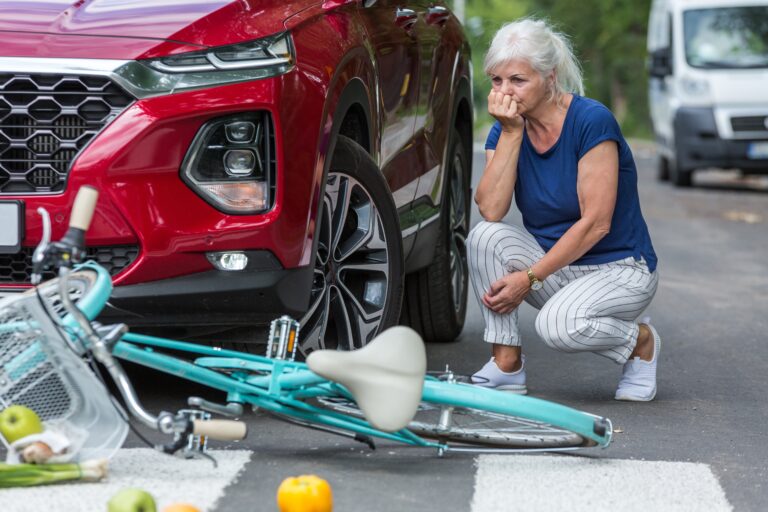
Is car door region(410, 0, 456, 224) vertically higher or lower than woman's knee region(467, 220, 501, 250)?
higher

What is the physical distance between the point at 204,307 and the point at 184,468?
2.02 ft

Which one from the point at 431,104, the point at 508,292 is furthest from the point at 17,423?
the point at 431,104

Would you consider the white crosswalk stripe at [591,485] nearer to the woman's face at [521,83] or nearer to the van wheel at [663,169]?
the woman's face at [521,83]

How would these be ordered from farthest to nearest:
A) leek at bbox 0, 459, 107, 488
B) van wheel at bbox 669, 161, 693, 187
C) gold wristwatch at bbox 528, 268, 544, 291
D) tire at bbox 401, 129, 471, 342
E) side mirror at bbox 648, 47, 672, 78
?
1. van wheel at bbox 669, 161, 693, 187
2. side mirror at bbox 648, 47, 672, 78
3. tire at bbox 401, 129, 471, 342
4. gold wristwatch at bbox 528, 268, 544, 291
5. leek at bbox 0, 459, 107, 488

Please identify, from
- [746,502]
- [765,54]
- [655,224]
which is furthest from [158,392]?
[765,54]

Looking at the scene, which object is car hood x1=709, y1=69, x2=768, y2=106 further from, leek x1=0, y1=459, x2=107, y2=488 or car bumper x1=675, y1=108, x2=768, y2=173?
leek x1=0, y1=459, x2=107, y2=488

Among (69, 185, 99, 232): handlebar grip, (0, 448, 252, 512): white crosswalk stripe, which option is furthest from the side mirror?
(69, 185, 99, 232): handlebar grip

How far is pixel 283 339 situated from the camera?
4.13 metres

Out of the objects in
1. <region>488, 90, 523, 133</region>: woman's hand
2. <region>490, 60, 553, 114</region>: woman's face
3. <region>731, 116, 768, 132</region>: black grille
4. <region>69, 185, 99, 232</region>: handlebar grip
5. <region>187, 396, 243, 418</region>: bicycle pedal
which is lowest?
<region>731, 116, 768, 132</region>: black grille

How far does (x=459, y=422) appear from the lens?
4285 millimetres

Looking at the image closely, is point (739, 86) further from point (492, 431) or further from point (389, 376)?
point (389, 376)

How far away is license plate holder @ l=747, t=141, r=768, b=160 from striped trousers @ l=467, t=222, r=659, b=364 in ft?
38.8

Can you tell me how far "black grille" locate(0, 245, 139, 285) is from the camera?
14.3 feet

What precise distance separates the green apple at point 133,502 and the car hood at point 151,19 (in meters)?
1.48
